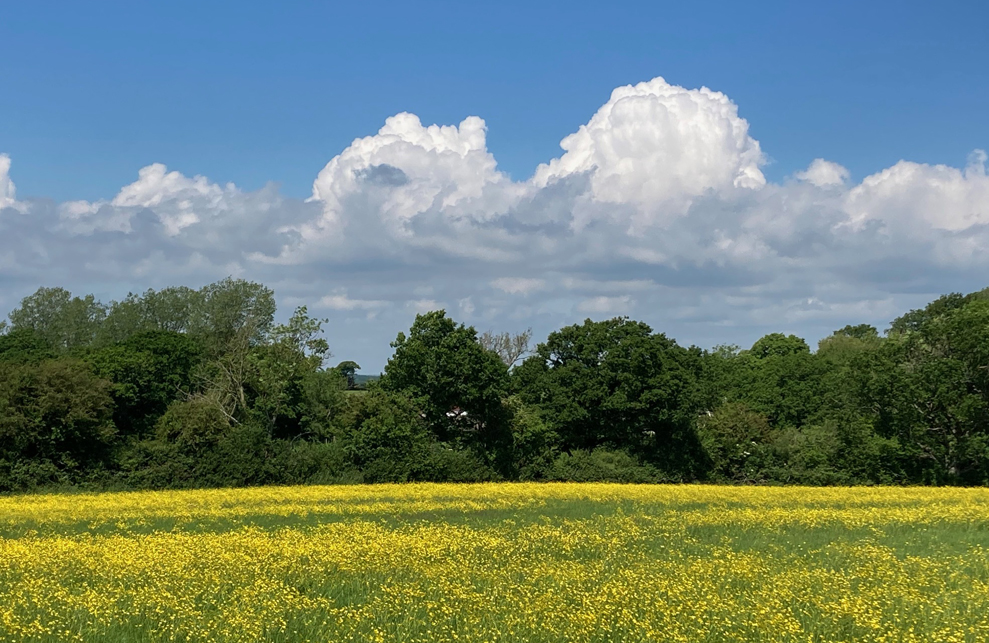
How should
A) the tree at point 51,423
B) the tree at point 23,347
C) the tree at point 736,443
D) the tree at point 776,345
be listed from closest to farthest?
the tree at point 51,423, the tree at point 736,443, the tree at point 23,347, the tree at point 776,345

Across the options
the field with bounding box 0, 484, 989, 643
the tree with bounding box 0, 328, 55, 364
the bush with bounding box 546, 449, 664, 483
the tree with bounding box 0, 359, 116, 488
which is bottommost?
the bush with bounding box 546, 449, 664, 483

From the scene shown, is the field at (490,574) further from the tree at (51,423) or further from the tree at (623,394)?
the tree at (623,394)

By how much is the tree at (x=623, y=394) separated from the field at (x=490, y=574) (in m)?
18.7

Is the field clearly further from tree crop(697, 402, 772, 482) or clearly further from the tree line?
tree crop(697, 402, 772, 482)

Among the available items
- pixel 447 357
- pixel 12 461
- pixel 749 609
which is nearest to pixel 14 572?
pixel 749 609

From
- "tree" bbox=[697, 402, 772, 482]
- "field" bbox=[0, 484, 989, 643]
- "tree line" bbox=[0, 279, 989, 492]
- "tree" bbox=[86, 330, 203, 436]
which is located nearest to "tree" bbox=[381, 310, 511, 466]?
"tree line" bbox=[0, 279, 989, 492]

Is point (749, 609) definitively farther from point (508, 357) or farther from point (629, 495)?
point (508, 357)

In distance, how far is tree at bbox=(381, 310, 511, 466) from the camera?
136 ft

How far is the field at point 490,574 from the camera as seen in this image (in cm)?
1037

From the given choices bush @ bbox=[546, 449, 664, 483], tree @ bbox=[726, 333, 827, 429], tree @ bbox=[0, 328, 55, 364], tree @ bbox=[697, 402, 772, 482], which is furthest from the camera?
tree @ bbox=[726, 333, 827, 429]

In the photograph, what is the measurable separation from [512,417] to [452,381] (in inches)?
157

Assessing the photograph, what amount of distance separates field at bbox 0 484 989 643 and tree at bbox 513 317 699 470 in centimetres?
1873

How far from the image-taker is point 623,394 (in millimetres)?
43250

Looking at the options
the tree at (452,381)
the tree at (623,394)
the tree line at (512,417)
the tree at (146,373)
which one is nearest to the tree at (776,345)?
the tree line at (512,417)
